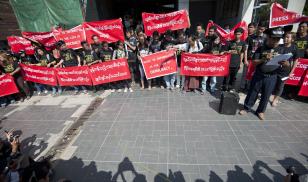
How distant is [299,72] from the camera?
523 centimetres

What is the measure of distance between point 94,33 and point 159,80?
304 cm

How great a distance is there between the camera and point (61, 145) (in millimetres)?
4223

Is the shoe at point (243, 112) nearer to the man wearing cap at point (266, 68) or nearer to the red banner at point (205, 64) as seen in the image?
the man wearing cap at point (266, 68)

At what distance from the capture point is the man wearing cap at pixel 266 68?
3972mm

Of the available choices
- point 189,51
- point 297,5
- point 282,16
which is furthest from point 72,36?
point 297,5

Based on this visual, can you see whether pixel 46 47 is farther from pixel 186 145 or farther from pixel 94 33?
pixel 186 145

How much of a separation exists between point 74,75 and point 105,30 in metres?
2.01

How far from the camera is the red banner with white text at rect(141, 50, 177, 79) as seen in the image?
605 cm

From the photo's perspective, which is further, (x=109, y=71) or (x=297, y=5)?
(x=297, y=5)

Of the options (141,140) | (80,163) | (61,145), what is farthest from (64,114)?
(141,140)

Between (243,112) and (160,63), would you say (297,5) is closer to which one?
(243,112)

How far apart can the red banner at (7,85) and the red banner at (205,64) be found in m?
6.03

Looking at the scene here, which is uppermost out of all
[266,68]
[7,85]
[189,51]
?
[189,51]

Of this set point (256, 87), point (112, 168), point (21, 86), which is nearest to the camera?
point (112, 168)
